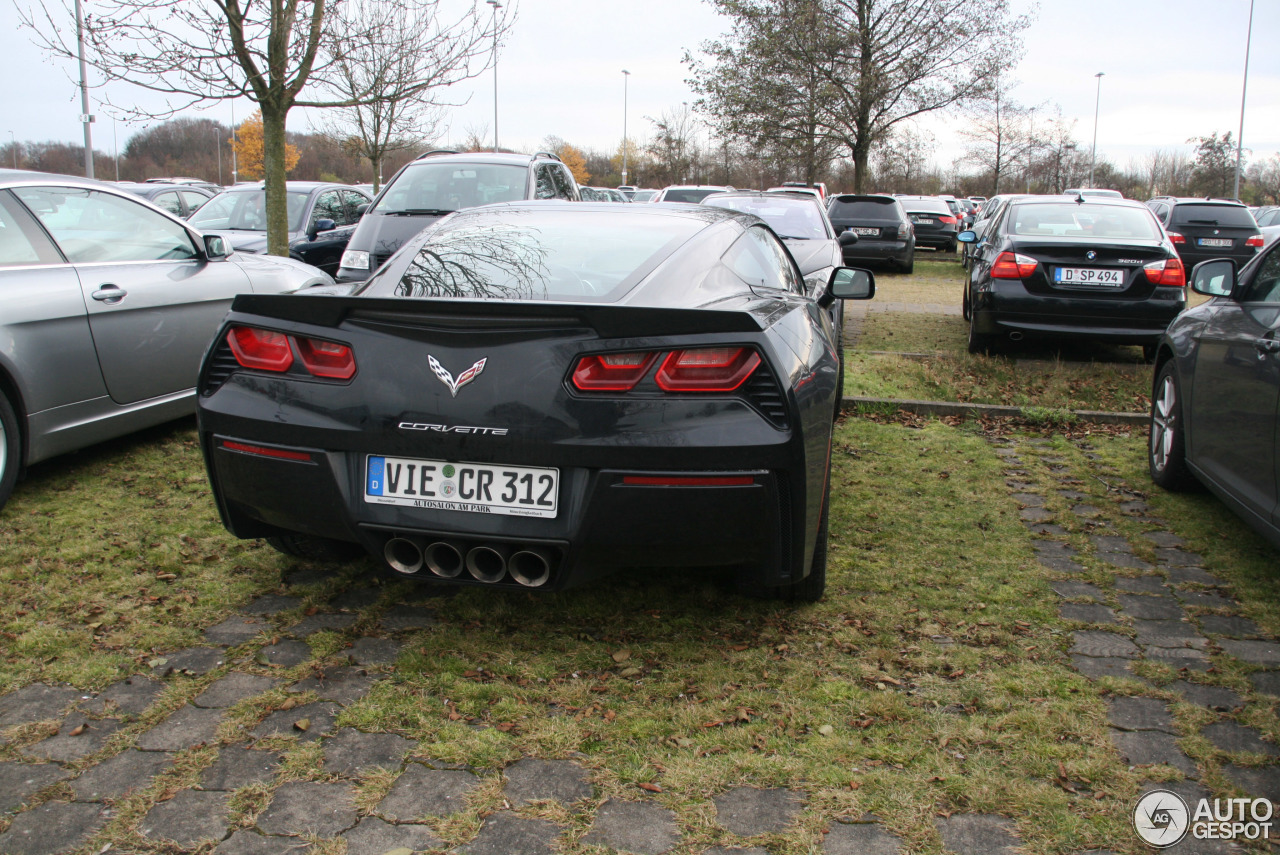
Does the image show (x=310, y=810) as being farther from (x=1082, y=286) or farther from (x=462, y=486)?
(x=1082, y=286)

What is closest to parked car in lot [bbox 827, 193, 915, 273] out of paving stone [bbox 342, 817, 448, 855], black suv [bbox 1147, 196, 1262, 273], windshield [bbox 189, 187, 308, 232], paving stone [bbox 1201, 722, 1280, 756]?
black suv [bbox 1147, 196, 1262, 273]

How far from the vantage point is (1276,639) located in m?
3.32

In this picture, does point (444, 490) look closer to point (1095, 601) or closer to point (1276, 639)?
point (1095, 601)

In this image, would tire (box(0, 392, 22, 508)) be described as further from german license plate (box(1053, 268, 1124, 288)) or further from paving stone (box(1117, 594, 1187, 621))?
A: german license plate (box(1053, 268, 1124, 288))


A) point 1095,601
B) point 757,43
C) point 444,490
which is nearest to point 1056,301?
point 1095,601

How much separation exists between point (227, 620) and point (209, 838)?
127cm

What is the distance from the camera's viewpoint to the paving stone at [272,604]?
338 cm

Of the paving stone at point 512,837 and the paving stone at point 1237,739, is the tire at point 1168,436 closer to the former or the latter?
the paving stone at point 1237,739

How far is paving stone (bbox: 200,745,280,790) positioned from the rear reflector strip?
84 cm

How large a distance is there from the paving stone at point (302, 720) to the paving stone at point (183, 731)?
127mm

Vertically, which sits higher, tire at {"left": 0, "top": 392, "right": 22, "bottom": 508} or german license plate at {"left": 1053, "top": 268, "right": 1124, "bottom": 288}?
german license plate at {"left": 1053, "top": 268, "right": 1124, "bottom": 288}

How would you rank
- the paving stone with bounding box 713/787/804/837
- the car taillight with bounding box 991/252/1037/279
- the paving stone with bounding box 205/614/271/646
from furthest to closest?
the car taillight with bounding box 991/252/1037/279, the paving stone with bounding box 205/614/271/646, the paving stone with bounding box 713/787/804/837

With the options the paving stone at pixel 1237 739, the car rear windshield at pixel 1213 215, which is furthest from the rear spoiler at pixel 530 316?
the car rear windshield at pixel 1213 215

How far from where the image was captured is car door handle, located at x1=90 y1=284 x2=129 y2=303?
4867 millimetres
